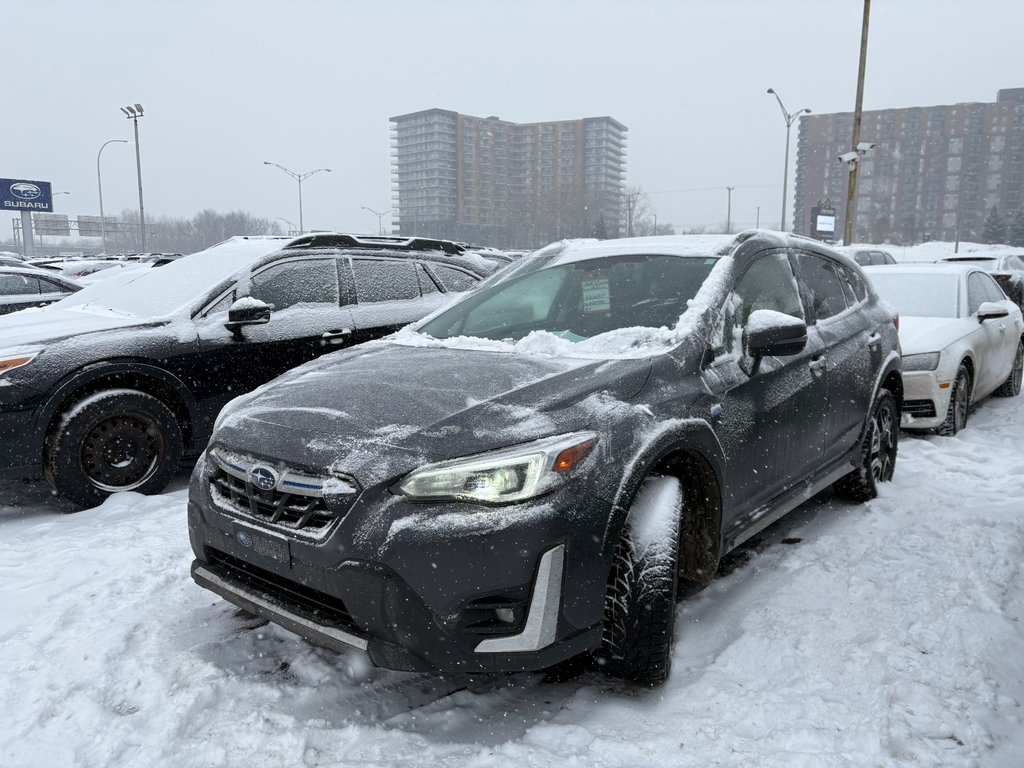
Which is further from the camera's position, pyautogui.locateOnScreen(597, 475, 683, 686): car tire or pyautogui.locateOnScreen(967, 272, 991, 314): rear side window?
pyautogui.locateOnScreen(967, 272, 991, 314): rear side window

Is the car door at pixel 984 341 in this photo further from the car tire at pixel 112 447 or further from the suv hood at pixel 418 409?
the car tire at pixel 112 447

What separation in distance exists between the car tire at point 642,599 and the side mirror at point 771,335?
99cm

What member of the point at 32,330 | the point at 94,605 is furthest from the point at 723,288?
the point at 32,330

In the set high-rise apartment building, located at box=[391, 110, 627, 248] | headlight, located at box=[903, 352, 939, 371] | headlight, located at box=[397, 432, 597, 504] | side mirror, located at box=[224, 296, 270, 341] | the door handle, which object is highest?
high-rise apartment building, located at box=[391, 110, 627, 248]

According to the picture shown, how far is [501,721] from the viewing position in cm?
272

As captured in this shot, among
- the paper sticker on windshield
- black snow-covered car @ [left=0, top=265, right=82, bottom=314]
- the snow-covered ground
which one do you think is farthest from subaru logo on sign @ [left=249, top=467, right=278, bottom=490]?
black snow-covered car @ [left=0, top=265, right=82, bottom=314]

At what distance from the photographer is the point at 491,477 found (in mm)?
2484

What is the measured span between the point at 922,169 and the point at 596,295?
465 ft

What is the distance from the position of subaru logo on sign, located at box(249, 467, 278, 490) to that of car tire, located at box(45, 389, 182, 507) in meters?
2.61

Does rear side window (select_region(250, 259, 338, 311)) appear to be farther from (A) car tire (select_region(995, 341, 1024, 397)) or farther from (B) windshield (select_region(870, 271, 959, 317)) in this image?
(A) car tire (select_region(995, 341, 1024, 397))

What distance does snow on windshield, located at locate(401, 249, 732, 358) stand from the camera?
333 cm

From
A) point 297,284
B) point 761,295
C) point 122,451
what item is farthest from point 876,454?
point 122,451

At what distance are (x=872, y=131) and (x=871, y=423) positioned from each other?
14301 centimetres

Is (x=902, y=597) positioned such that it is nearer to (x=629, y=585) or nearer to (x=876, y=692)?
(x=876, y=692)
